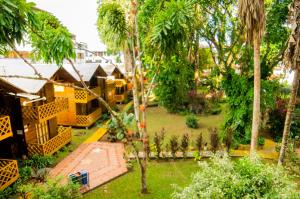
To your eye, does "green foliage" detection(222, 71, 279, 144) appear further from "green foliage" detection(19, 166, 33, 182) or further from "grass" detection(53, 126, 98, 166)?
"green foliage" detection(19, 166, 33, 182)

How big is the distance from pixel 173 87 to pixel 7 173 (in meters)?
18.1

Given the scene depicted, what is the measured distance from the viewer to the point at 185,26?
10.1 m

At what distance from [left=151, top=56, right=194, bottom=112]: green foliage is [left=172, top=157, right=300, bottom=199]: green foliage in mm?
19690

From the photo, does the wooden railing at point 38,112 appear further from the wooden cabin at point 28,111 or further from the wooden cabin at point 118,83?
the wooden cabin at point 118,83

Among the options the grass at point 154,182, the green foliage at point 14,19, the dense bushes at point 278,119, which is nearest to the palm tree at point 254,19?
the grass at point 154,182

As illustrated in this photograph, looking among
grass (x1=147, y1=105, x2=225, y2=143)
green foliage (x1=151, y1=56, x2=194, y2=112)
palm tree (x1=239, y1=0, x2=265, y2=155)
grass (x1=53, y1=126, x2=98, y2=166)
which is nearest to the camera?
palm tree (x1=239, y1=0, x2=265, y2=155)

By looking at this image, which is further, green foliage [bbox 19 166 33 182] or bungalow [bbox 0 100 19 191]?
green foliage [bbox 19 166 33 182]

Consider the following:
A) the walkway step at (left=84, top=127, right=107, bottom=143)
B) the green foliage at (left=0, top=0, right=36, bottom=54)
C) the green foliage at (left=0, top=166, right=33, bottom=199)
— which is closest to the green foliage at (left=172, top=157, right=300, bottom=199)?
the green foliage at (left=0, top=0, right=36, bottom=54)

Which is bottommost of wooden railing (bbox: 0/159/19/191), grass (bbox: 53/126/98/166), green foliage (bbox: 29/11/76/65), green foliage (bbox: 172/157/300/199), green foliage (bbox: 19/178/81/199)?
grass (bbox: 53/126/98/166)

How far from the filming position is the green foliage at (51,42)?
838 cm

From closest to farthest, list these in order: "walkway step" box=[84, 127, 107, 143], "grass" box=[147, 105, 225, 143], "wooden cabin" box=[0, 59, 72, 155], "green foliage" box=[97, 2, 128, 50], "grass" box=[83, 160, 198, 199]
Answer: "green foliage" box=[97, 2, 128, 50], "grass" box=[83, 160, 198, 199], "wooden cabin" box=[0, 59, 72, 155], "walkway step" box=[84, 127, 107, 143], "grass" box=[147, 105, 225, 143]

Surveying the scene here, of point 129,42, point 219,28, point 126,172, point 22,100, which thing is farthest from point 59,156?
point 219,28

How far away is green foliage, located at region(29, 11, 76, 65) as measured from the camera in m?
8.38

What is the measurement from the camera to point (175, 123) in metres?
23.8
